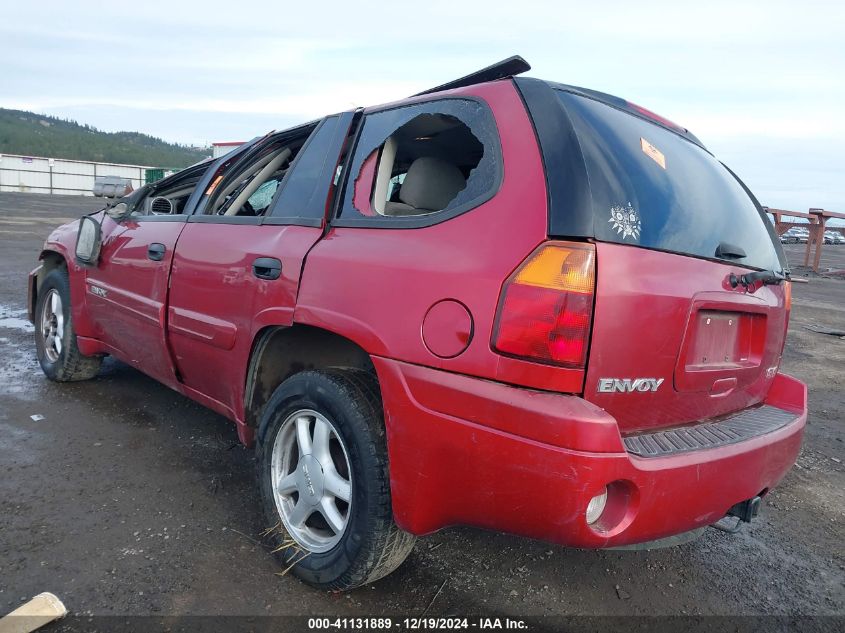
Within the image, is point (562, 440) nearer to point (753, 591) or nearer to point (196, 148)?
point (753, 591)

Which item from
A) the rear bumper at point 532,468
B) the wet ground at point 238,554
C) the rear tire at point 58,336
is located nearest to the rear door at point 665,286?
the rear bumper at point 532,468

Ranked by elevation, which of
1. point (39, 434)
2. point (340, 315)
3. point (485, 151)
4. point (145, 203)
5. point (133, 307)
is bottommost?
point (39, 434)

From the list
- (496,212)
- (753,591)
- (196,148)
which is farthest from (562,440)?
(196,148)

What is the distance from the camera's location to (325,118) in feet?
9.47

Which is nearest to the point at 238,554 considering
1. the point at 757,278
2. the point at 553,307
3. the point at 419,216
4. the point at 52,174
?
the point at 419,216

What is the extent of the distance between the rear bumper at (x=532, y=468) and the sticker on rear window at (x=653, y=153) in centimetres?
96

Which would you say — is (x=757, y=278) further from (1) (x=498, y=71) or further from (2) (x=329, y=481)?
(2) (x=329, y=481)

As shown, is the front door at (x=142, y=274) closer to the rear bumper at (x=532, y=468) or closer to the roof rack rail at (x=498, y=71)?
the roof rack rail at (x=498, y=71)

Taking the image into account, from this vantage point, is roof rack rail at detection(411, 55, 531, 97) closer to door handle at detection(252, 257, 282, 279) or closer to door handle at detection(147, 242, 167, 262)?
door handle at detection(252, 257, 282, 279)

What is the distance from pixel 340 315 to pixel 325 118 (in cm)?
115

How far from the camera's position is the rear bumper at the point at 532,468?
5.61 ft

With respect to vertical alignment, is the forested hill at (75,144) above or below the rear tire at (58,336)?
above

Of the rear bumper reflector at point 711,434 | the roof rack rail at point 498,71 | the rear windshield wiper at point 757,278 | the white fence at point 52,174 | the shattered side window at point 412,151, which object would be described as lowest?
the rear bumper reflector at point 711,434

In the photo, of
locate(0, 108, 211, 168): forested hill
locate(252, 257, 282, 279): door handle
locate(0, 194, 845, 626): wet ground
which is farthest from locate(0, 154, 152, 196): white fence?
locate(252, 257, 282, 279): door handle
